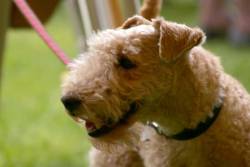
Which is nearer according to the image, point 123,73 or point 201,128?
point 123,73

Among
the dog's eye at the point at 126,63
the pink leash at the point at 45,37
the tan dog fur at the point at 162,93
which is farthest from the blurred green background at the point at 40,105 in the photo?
the dog's eye at the point at 126,63

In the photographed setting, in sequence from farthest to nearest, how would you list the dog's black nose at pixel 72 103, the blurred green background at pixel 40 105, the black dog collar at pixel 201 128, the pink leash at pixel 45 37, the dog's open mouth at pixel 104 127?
1. the blurred green background at pixel 40 105
2. the pink leash at pixel 45 37
3. the black dog collar at pixel 201 128
4. the dog's open mouth at pixel 104 127
5. the dog's black nose at pixel 72 103

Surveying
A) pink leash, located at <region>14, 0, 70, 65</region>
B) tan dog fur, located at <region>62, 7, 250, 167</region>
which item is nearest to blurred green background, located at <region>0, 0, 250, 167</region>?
pink leash, located at <region>14, 0, 70, 65</region>

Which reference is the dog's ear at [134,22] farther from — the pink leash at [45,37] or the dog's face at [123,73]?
the pink leash at [45,37]

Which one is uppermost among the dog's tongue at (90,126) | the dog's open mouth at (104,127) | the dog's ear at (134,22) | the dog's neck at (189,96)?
the dog's ear at (134,22)

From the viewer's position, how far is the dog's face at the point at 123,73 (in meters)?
2.34

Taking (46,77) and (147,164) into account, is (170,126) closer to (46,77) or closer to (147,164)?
(147,164)

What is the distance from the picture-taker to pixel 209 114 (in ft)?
8.22

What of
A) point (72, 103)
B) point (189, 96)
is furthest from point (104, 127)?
point (189, 96)

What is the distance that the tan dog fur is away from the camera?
2.37m

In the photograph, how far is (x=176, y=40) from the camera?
241 cm

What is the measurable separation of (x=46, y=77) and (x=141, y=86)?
390cm

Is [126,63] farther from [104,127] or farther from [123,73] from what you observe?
[104,127]

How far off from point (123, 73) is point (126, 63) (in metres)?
0.03
